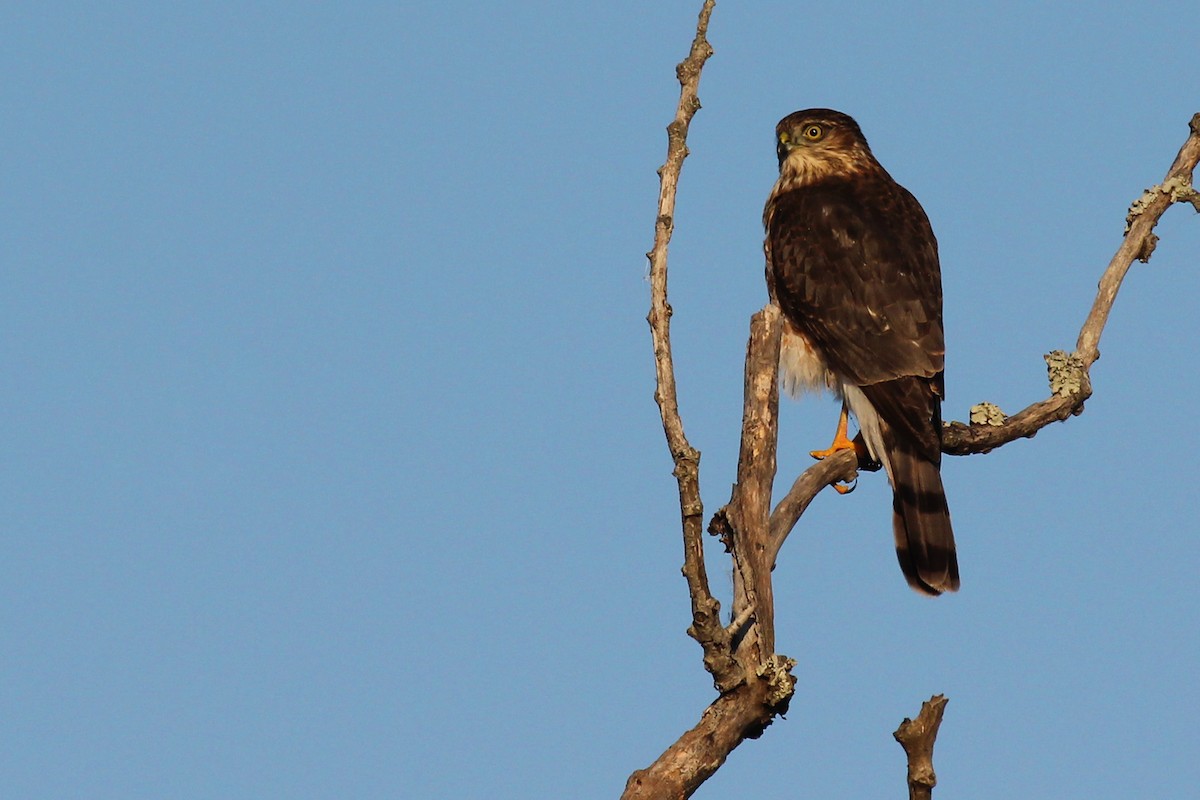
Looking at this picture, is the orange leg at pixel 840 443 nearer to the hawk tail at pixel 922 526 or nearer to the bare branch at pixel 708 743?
the hawk tail at pixel 922 526

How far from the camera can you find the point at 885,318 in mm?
6590

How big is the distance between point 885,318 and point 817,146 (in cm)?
163

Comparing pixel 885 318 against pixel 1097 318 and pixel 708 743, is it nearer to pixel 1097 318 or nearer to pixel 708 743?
pixel 1097 318

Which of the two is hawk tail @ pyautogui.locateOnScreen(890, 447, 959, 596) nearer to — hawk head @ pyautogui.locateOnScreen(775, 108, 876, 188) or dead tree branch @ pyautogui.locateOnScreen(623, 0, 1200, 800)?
dead tree branch @ pyautogui.locateOnScreen(623, 0, 1200, 800)

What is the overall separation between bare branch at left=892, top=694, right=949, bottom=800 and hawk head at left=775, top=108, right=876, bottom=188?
4.50 meters

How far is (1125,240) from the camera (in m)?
6.02

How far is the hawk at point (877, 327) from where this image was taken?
6070 mm

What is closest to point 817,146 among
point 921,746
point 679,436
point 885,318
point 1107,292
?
point 885,318

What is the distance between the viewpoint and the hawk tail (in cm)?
595

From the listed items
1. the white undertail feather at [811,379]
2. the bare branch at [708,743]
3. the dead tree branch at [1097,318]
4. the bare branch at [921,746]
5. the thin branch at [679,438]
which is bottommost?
the bare branch at [921,746]

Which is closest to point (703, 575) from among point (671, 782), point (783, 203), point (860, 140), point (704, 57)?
point (671, 782)

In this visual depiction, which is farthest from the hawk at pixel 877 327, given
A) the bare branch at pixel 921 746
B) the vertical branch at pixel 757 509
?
the bare branch at pixel 921 746

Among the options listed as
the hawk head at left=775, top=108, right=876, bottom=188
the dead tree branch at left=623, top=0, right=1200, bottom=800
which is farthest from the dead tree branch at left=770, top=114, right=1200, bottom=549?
the hawk head at left=775, top=108, right=876, bottom=188

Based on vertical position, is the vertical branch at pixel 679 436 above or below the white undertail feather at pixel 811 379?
below
